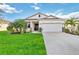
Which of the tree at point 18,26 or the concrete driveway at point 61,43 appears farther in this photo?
the tree at point 18,26

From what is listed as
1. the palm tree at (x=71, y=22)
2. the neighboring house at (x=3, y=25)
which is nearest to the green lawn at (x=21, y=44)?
the neighboring house at (x=3, y=25)

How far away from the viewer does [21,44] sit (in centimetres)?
317

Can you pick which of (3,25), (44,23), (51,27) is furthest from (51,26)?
(3,25)

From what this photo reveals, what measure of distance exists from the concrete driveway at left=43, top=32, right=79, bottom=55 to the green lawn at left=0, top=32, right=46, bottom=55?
0.09 metres

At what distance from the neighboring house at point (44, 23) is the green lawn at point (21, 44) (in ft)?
0.42

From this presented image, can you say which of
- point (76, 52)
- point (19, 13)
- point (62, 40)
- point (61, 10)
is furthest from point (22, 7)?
point (76, 52)

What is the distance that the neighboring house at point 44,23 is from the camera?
10.6 feet

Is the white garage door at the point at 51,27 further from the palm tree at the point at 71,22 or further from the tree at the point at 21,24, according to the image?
the tree at the point at 21,24

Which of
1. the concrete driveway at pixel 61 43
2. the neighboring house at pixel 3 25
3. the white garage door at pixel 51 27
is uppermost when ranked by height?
the neighboring house at pixel 3 25

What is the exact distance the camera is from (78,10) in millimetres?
3156

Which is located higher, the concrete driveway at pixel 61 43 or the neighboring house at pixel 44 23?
the neighboring house at pixel 44 23

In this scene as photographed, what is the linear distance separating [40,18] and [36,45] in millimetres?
426

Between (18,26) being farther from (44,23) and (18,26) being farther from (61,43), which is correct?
(61,43)

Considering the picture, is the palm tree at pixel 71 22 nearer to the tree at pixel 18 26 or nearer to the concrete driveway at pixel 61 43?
the concrete driveway at pixel 61 43
